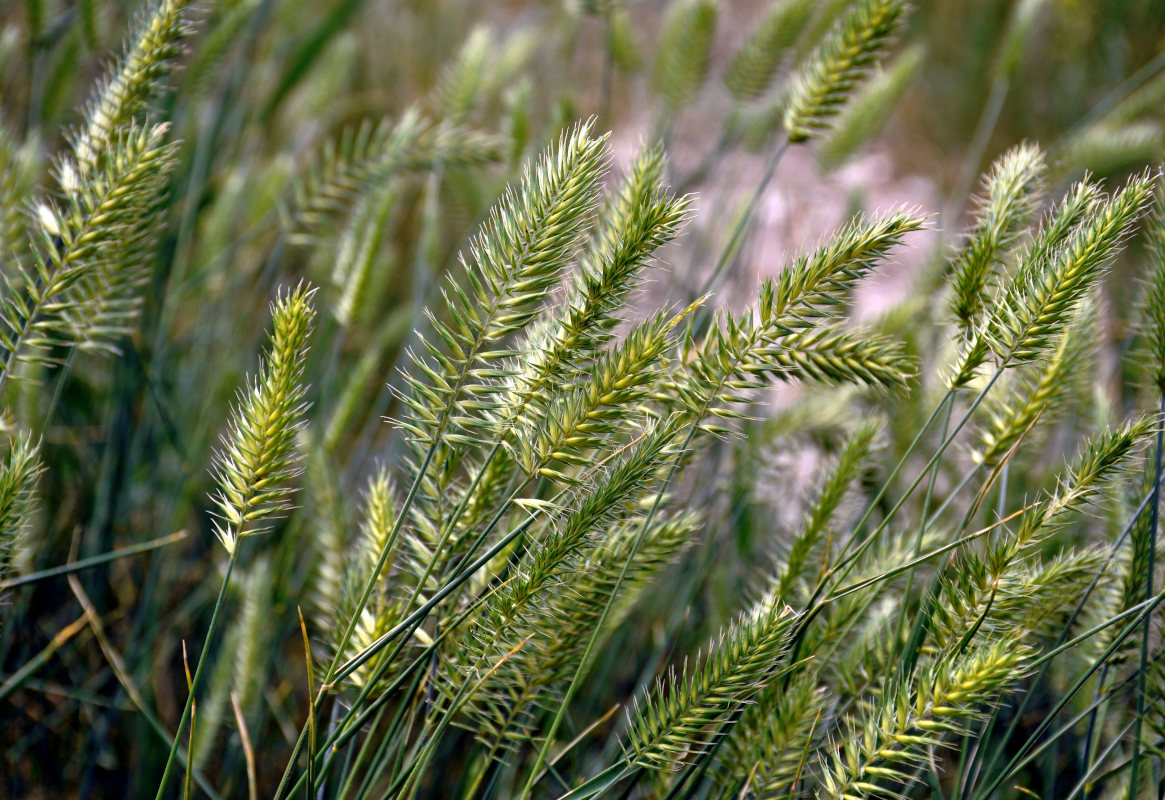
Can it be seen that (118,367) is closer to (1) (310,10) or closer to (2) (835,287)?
(2) (835,287)

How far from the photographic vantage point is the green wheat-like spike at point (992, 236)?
922mm

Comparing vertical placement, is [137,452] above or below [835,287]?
below

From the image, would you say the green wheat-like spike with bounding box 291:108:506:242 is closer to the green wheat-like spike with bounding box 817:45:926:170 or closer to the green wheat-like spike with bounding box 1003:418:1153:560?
the green wheat-like spike with bounding box 817:45:926:170

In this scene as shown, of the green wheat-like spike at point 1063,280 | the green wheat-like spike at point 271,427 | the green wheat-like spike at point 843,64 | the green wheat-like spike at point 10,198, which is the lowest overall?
the green wheat-like spike at point 10,198

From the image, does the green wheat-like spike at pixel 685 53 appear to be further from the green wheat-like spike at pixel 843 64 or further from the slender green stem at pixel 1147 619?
the slender green stem at pixel 1147 619

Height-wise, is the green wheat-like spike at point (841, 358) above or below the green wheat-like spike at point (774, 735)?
above

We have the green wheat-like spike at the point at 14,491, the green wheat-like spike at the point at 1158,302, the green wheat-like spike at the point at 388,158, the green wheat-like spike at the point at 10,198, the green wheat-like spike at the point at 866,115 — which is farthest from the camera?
the green wheat-like spike at the point at 866,115

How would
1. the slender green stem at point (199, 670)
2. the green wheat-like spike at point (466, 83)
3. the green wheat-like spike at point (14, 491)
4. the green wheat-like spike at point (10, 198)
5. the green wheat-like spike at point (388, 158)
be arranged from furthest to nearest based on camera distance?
the green wheat-like spike at point (466, 83) → the green wheat-like spike at point (388, 158) → the green wheat-like spike at point (10, 198) → the green wheat-like spike at point (14, 491) → the slender green stem at point (199, 670)

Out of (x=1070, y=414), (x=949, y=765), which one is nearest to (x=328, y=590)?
(x=949, y=765)

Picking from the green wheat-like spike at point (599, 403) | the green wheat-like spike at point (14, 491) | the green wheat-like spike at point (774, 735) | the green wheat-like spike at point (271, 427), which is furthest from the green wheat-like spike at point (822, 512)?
the green wheat-like spike at point (14, 491)

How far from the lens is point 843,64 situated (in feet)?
3.85

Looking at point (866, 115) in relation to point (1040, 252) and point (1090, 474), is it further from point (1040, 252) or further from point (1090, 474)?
point (1090, 474)

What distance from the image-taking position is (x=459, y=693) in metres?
0.80

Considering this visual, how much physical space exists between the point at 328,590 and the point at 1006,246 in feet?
2.96
